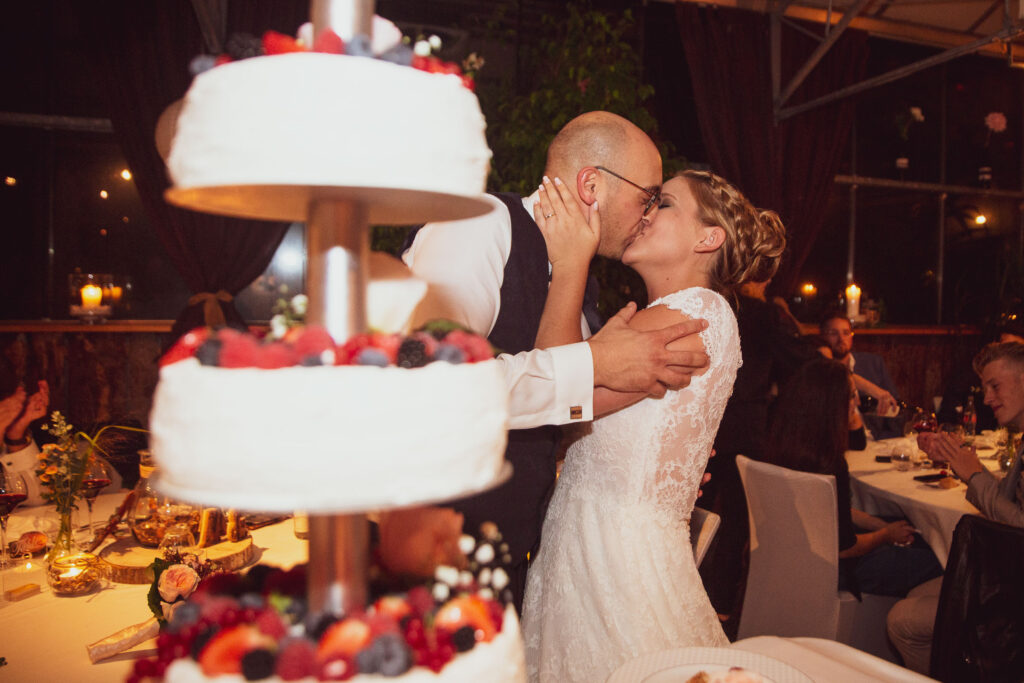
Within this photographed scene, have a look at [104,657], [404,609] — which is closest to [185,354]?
[404,609]

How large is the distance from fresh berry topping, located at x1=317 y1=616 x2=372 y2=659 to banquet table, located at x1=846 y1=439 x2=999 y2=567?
2535 millimetres

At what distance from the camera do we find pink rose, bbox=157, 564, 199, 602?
1.55 m

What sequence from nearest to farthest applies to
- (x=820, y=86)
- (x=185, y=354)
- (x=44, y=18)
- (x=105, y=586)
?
(x=185, y=354) < (x=105, y=586) < (x=44, y=18) < (x=820, y=86)

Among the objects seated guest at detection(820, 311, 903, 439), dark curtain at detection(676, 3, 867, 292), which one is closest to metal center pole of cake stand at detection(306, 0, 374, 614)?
seated guest at detection(820, 311, 903, 439)

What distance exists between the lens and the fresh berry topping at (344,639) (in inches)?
29.4

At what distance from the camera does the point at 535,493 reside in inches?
71.1

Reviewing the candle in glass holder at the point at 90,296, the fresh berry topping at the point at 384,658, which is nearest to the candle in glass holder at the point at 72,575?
the fresh berry topping at the point at 384,658

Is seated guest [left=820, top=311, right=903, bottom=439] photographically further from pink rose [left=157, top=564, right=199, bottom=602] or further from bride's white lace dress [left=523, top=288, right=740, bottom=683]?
pink rose [left=157, top=564, right=199, bottom=602]


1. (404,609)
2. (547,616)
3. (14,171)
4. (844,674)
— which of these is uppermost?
(14,171)

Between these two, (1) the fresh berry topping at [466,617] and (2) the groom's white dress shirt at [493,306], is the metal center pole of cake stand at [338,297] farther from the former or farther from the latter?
(2) the groom's white dress shirt at [493,306]

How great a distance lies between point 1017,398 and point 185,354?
11.4ft

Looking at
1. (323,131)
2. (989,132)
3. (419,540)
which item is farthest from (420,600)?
(989,132)

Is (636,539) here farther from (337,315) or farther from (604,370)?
(337,315)

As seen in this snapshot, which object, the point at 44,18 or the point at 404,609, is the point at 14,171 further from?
the point at 404,609
